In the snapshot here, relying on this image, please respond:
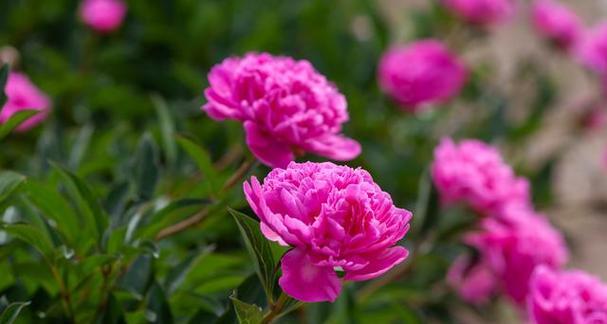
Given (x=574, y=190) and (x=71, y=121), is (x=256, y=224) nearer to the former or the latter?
(x=71, y=121)

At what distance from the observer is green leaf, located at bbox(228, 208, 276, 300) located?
571 mm

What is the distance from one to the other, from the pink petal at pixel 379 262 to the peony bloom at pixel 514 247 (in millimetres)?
687

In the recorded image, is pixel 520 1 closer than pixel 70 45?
No

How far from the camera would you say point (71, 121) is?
67.4 inches

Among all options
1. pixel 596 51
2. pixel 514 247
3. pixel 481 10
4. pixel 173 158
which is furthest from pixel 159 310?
pixel 596 51

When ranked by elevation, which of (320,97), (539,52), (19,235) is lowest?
(539,52)

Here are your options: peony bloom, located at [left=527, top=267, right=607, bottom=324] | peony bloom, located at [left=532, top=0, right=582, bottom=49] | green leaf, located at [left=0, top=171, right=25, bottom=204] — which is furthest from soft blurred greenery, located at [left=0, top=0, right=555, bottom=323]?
peony bloom, located at [left=527, top=267, right=607, bottom=324]

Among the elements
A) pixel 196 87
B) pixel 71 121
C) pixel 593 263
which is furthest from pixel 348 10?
pixel 593 263

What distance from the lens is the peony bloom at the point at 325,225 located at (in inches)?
20.5

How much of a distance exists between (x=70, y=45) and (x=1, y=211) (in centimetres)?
119

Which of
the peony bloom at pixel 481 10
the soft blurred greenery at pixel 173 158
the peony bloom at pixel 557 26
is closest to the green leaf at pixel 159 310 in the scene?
the soft blurred greenery at pixel 173 158

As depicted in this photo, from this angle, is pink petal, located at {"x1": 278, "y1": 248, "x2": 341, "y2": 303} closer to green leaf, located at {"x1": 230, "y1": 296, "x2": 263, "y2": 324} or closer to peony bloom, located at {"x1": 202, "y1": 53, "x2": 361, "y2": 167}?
green leaf, located at {"x1": 230, "y1": 296, "x2": 263, "y2": 324}

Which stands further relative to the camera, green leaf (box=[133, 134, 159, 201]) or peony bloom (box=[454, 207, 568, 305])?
peony bloom (box=[454, 207, 568, 305])

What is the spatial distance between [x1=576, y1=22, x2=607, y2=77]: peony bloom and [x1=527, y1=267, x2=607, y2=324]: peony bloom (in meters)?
1.46
